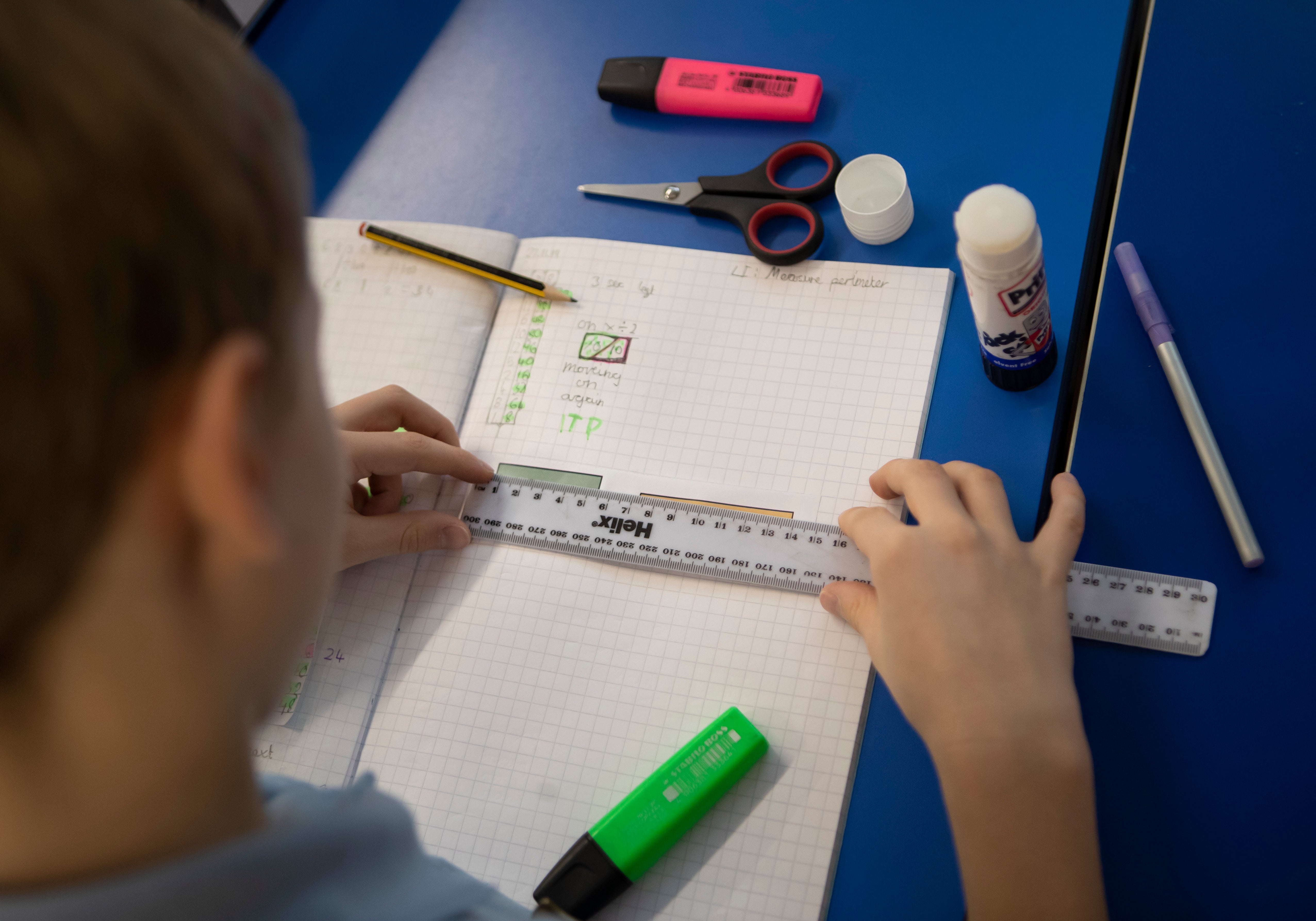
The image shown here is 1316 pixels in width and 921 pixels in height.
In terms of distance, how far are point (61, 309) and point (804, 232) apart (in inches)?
31.9

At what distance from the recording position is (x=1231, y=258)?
867 mm

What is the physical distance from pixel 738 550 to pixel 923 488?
193 millimetres

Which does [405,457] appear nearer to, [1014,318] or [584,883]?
[584,883]

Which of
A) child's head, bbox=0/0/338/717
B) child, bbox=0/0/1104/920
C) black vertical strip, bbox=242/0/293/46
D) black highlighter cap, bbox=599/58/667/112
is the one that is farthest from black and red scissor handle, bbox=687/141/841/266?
black vertical strip, bbox=242/0/293/46

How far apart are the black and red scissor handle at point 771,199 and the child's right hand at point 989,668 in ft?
1.01

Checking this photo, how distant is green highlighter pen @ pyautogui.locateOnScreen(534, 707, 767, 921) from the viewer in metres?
Answer: 0.72

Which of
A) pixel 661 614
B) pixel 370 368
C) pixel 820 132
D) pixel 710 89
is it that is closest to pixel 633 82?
pixel 710 89

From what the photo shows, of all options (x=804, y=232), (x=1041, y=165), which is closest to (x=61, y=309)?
(x=804, y=232)

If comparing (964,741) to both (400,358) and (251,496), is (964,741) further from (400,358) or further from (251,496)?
(400,358)

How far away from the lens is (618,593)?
2.83ft

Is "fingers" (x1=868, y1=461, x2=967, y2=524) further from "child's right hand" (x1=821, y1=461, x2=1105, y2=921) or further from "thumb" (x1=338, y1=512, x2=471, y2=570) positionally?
"thumb" (x1=338, y1=512, x2=471, y2=570)

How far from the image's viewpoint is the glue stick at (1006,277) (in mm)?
647

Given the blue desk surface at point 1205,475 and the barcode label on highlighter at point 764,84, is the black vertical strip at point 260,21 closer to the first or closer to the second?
the barcode label on highlighter at point 764,84

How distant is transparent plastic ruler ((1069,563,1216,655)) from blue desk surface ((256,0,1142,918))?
0.19 feet
